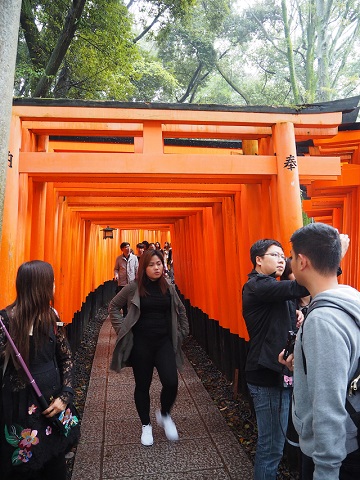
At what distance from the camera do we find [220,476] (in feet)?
10.4

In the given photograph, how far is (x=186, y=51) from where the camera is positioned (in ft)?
59.9

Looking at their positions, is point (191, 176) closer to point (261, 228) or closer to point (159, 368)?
point (261, 228)

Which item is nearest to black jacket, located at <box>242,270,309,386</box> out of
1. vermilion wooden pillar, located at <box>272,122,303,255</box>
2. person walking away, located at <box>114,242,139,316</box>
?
vermilion wooden pillar, located at <box>272,122,303,255</box>

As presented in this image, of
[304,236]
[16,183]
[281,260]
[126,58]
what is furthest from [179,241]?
[304,236]

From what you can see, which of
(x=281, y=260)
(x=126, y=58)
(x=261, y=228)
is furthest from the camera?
(x=126, y=58)

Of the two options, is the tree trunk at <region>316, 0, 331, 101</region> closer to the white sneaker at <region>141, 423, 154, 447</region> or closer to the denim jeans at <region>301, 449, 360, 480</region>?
the white sneaker at <region>141, 423, 154, 447</region>

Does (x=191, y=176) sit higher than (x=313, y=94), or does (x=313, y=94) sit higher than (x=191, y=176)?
(x=313, y=94)

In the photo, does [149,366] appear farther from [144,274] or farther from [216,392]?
[216,392]

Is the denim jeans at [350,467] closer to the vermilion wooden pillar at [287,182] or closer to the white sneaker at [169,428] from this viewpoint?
the vermilion wooden pillar at [287,182]

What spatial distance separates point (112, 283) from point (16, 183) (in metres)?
14.2

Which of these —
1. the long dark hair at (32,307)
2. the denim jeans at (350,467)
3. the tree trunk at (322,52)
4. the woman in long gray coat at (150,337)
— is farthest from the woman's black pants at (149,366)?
the tree trunk at (322,52)

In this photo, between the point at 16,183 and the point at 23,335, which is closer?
the point at 23,335

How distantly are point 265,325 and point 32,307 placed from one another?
1372 mm

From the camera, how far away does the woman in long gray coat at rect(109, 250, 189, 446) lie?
11.8 ft
